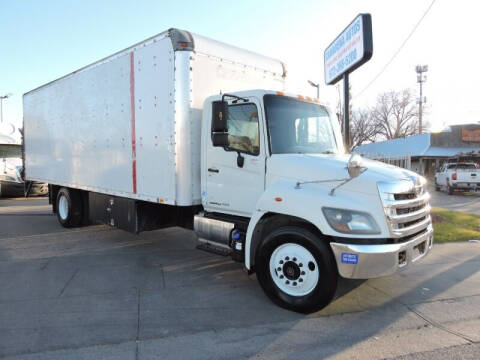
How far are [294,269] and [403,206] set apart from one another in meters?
1.40

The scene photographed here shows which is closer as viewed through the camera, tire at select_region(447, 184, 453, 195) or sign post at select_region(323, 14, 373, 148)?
sign post at select_region(323, 14, 373, 148)

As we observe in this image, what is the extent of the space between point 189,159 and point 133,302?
2.13 metres

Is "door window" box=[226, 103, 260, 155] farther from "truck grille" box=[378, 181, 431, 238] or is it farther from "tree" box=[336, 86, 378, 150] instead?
"tree" box=[336, 86, 378, 150]

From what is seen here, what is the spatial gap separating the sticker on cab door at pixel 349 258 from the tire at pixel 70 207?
7.14 metres

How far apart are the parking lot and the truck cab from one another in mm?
514

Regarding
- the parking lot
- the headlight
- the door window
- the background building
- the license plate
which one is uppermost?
the background building

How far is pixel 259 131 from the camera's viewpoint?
4.76m

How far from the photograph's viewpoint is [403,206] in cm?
402

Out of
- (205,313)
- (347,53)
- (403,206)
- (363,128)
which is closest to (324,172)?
(403,206)

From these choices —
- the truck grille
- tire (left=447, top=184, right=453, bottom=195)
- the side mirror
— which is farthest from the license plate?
tire (left=447, top=184, right=453, bottom=195)

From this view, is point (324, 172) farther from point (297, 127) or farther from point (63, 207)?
point (63, 207)

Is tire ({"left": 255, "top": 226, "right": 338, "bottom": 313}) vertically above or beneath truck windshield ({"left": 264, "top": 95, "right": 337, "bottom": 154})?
beneath

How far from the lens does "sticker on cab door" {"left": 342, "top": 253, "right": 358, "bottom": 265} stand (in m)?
3.81

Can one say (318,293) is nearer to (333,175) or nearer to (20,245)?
(333,175)
